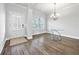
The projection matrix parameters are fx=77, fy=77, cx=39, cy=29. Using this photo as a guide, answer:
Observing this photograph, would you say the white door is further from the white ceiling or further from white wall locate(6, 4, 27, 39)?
the white ceiling

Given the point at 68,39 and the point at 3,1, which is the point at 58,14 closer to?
the point at 68,39

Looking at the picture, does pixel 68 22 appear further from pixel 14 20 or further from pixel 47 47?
pixel 14 20

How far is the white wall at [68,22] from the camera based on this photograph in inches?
58.9

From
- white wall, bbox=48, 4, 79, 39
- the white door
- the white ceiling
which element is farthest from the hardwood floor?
the white ceiling

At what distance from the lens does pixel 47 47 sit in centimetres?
157

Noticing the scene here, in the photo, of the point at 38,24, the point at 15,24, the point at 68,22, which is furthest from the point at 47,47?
the point at 15,24

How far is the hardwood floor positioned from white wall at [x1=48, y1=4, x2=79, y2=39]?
139 millimetres

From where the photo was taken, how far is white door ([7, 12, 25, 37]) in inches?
58.1

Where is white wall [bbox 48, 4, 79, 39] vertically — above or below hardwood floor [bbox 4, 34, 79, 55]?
above

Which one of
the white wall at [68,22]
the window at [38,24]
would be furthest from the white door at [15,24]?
the white wall at [68,22]

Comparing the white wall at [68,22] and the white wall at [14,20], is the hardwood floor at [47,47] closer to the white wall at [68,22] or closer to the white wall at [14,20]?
the white wall at [68,22]

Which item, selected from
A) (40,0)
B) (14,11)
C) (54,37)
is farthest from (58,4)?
(14,11)

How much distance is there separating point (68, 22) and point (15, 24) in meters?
1.07
